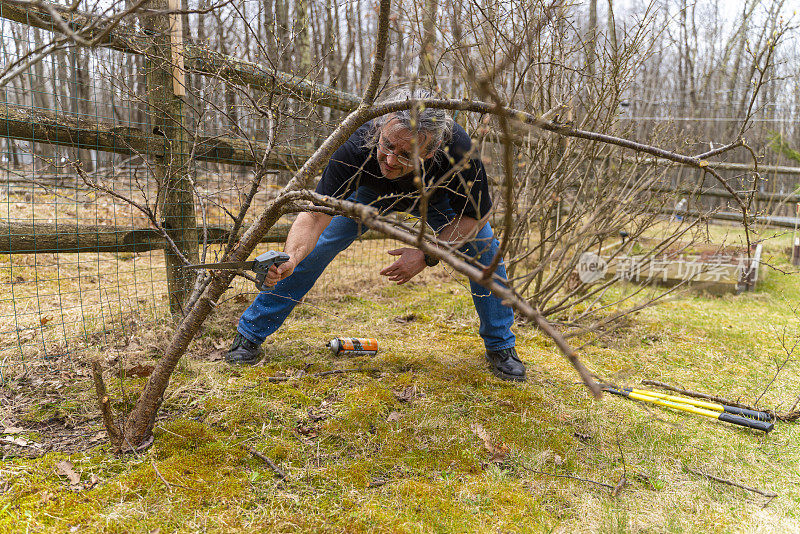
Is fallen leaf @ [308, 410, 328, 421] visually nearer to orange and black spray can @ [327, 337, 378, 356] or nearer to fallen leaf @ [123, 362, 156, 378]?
orange and black spray can @ [327, 337, 378, 356]

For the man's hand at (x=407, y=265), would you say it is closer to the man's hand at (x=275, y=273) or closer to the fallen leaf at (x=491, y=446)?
the man's hand at (x=275, y=273)

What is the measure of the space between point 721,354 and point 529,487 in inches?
97.0

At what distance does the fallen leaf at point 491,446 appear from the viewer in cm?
220

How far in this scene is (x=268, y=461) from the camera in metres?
2.03

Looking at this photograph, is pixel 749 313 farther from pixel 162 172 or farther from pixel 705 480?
pixel 162 172

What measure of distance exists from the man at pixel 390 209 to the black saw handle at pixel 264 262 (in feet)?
1.38

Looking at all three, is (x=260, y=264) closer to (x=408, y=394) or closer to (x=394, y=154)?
(x=394, y=154)

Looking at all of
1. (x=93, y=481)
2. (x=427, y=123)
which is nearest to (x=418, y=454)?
(x=93, y=481)

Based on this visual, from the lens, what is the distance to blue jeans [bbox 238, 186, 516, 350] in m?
3.02

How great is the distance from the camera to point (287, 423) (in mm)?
2320

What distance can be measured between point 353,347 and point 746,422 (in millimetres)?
2176

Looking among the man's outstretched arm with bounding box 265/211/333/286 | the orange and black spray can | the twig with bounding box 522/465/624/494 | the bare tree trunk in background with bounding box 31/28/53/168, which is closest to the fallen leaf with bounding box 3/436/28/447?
the bare tree trunk in background with bounding box 31/28/53/168

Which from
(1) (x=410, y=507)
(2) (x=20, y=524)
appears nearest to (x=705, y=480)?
(1) (x=410, y=507)

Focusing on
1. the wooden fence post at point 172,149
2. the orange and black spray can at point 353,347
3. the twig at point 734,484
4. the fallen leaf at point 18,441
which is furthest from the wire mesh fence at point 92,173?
the twig at point 734,484
